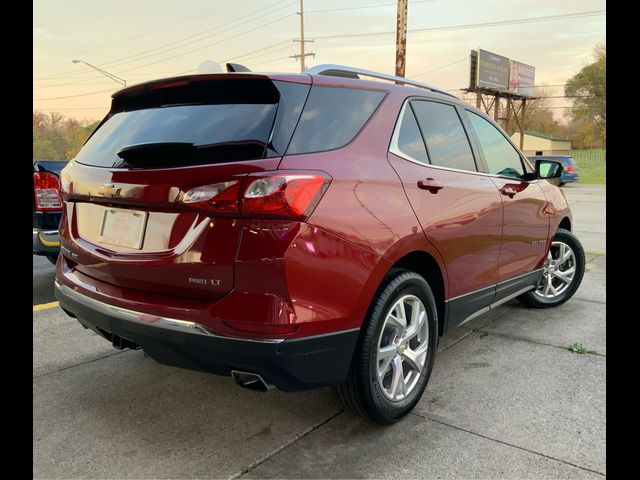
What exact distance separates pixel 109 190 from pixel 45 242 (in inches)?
128

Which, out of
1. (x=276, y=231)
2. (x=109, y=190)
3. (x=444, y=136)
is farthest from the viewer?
(x=444, y=136)

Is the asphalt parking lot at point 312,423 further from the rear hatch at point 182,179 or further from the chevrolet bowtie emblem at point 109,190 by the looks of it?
the chevrolet bowtie emblem at point 109,190

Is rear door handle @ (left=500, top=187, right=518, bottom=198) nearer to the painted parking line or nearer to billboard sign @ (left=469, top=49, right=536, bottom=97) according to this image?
the painted parking line

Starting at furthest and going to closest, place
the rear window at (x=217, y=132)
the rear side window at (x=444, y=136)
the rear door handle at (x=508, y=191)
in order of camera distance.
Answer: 1. the rear door handle at (x=508, y=191)
2. the rear side window at (x=444, y=136)
3. the rear window at (x=217, y=132)

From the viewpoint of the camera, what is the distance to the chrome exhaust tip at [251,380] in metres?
2.20

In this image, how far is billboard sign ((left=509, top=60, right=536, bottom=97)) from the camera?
148ft

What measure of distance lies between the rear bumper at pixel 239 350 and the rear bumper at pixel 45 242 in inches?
127

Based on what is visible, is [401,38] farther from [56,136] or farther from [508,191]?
[56,136]

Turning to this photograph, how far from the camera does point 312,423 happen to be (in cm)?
281

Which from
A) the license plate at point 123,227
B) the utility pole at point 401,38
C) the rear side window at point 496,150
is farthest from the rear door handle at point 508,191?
the utility pole at point 401,38

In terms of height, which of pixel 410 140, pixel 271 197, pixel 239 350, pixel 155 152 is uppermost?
pixel 410 140

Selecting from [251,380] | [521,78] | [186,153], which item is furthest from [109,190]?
[521,78]

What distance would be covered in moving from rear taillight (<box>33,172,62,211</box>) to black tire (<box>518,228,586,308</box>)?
4.75m

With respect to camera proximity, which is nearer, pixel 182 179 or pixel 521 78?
pixel 182 179
